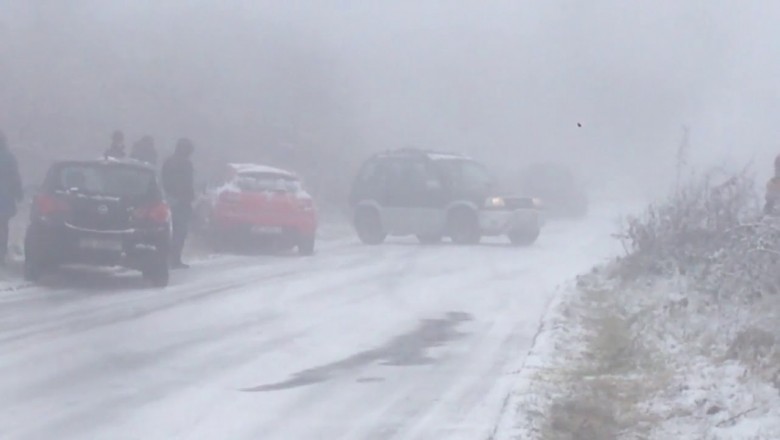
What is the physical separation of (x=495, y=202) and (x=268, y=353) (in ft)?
57.0

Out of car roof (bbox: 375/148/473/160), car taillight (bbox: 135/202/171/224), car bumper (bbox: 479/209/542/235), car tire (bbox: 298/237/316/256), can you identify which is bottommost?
car tire (bbox: 298/237/316/256)

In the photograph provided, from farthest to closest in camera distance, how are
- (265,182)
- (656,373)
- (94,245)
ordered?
(265,182) → (94,245) → (656,373)

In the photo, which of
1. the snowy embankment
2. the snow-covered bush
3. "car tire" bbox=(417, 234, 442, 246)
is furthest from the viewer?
"car tire" bbox=(417, 234, 442, 246)

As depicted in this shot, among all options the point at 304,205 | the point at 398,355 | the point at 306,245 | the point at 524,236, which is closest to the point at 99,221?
the point at 398,355

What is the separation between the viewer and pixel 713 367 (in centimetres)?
1008

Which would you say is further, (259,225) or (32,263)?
(259,225)

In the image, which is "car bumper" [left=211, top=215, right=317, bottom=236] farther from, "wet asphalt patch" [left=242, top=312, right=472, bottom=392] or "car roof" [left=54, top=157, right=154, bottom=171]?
"wet asphalt patch" [left=242, top=312, right=472, bottom=392]

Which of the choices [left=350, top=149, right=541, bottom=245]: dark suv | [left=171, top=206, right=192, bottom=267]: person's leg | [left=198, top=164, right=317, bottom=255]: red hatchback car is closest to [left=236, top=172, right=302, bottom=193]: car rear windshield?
[left=198, top=164, right=317, bottom=255]: red hatchback car

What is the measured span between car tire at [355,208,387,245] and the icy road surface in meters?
8.21

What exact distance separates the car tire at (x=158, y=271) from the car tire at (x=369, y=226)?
37.9 feet

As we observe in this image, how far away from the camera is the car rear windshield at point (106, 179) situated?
1750cm

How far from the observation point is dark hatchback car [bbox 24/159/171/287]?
17141 millimetres

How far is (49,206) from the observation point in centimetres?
1722

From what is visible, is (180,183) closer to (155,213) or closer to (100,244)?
(155,213)
